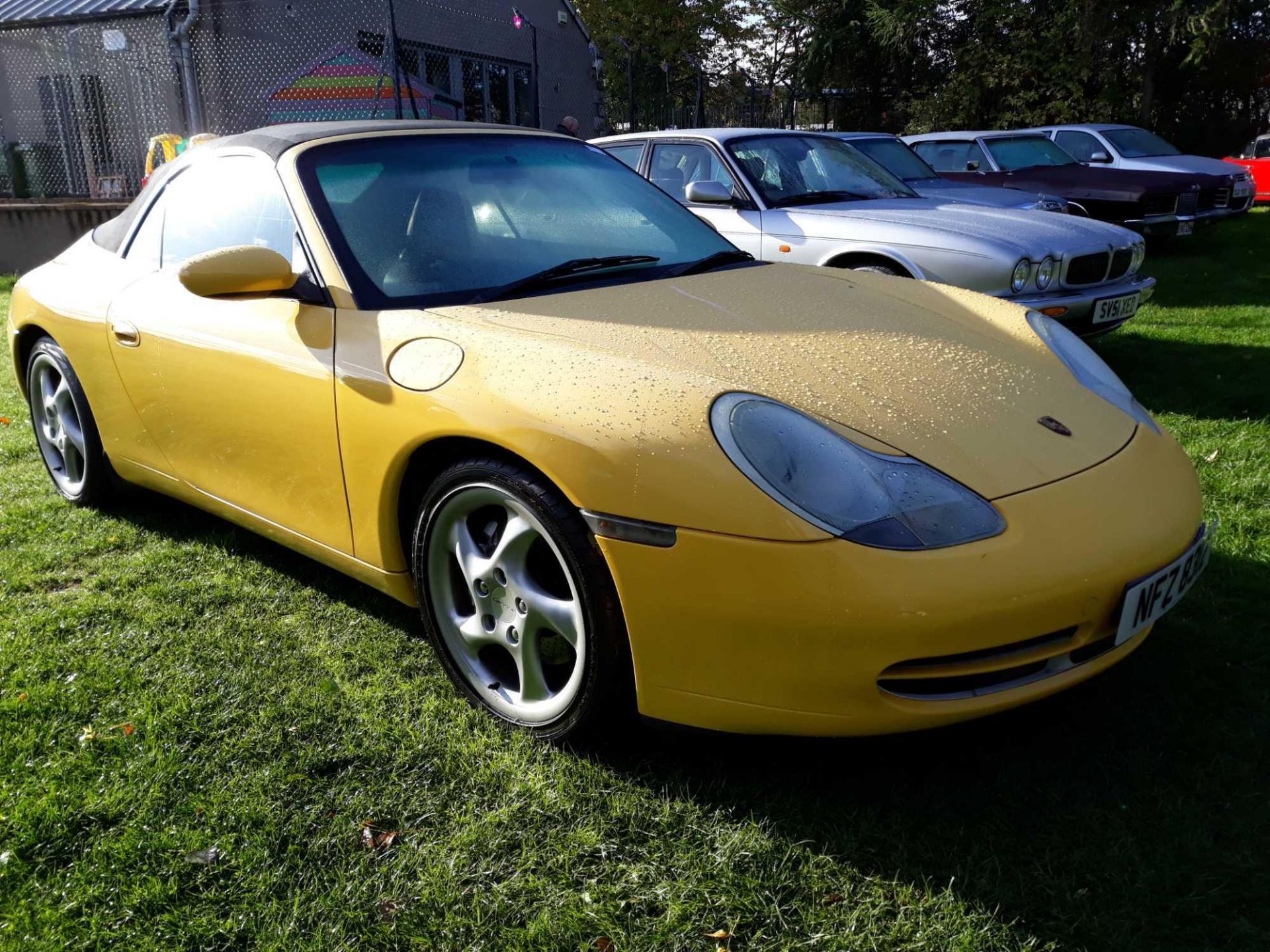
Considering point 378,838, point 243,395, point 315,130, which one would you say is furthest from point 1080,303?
point 378,838

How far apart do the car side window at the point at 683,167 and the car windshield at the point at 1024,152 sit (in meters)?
6.24

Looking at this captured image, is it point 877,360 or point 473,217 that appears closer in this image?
point 877,360

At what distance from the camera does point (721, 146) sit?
21.3 ft

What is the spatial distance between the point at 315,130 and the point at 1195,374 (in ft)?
16.0

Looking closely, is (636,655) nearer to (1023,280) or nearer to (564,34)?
(1023,280)

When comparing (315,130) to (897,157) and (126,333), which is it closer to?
(126,333)

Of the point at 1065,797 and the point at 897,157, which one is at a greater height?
the point at 897,157

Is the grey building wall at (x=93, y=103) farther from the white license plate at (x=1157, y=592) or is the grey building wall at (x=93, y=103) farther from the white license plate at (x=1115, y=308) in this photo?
the white license plate at (x=1157, y=592)

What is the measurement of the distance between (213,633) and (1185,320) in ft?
22.8

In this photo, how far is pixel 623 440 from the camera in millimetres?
2027

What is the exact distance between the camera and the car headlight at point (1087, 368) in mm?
2578

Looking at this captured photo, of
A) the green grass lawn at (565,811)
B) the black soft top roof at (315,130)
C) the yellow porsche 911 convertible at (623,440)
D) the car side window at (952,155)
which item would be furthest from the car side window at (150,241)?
the car side window at (952,155)

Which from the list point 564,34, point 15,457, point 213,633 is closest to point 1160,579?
point 213,633

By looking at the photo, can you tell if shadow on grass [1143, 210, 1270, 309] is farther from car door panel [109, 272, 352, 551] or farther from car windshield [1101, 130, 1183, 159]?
car door panel [109, 272, 352, 551]
